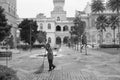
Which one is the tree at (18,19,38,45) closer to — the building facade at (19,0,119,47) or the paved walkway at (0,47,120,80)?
the building facade at (19,0,119,47)

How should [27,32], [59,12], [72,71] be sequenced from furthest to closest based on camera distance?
[59,12]
[27,32]
[72,71]

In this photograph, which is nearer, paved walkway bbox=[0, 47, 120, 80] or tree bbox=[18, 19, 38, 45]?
paved walkway bbox=[0, 47, 120, 80]

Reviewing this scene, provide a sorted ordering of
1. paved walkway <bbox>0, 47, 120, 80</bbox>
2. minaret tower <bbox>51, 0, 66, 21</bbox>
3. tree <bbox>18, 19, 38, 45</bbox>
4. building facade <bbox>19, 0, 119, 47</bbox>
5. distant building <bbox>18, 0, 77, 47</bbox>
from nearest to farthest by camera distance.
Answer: paved walkway <bbox>0, 47, 120, 80</bbox>
tree <bbox>18, 19, 38, 45</bbox>
building facade <bbox>19, 0, 119, 47</bbox>
distant building <bbox>18, 0, 77, 47</bbox>
minaret tower <bbox>51, 0, 66, 21</bbox>

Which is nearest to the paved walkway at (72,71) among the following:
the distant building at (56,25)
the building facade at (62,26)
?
the building facade at (62,26)

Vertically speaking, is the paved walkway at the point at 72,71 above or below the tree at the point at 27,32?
below

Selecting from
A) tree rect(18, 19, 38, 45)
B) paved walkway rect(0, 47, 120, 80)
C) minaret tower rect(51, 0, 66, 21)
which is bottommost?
paved walkway rect(0, 47, 120, 80)

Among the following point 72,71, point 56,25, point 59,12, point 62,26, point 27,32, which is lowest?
point 72,71

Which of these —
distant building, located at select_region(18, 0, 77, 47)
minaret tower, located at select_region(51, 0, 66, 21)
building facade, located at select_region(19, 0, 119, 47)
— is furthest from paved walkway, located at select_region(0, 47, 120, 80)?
minaret tower, located at select_region(51, 0, 66, 21)

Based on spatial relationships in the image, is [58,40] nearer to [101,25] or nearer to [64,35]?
[64,35]

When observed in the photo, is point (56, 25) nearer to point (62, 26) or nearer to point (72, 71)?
point (62, 26)

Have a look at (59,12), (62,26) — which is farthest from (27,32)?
(59,12)

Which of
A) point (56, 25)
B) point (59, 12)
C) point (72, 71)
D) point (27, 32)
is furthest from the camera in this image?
point (59, 12)

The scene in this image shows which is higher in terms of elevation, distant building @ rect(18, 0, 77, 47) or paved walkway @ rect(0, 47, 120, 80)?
distant building @ rect(18, 0, 77, 47)

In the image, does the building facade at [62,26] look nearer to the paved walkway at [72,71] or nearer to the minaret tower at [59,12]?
the minaret tower at [59,12]
